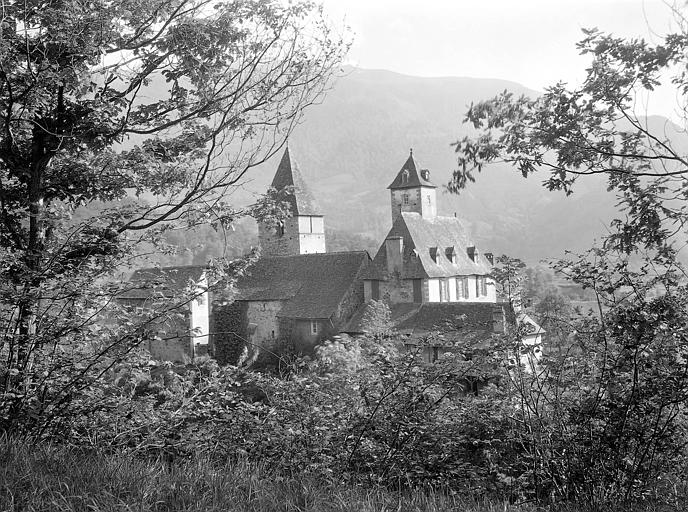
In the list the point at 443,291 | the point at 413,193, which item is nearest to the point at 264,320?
the point at 443,291

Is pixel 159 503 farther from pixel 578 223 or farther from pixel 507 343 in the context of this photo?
pixel 578 223

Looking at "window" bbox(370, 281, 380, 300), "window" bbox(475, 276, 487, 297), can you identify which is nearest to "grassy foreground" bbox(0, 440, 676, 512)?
"window" bbox(370, 281, 380, 300)

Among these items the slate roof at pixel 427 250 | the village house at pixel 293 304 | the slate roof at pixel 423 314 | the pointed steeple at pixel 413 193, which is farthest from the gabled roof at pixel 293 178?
the slate roof at pixel 423 314

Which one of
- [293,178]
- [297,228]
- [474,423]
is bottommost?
[474,423]

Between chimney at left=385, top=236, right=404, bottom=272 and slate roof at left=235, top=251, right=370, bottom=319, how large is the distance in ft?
7.18

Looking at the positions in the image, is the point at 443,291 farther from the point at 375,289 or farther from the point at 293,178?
the point at 293,178

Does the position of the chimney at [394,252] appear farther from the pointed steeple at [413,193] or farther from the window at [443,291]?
the pointed steeple at [413,193]

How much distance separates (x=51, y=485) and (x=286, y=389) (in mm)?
3163

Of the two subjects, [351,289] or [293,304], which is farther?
[293,304]

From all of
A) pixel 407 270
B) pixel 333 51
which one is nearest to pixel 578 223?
pixel 407 270

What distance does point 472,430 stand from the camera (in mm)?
6430

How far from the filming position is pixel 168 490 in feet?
13.7

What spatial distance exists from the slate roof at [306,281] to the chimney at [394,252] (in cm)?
219

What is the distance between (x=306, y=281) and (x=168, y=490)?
37106 millimetres
